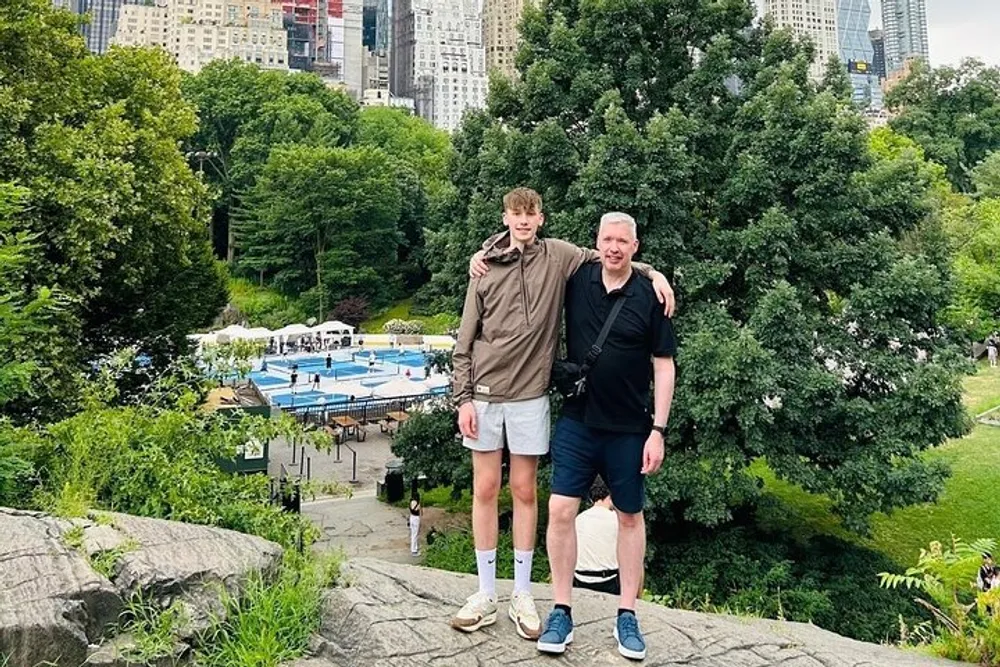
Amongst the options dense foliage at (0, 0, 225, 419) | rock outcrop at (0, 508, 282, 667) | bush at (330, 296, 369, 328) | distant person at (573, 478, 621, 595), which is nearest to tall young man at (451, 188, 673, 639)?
rock outcrop at (0, 508, 282, 667)

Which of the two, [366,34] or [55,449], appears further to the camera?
[366,34]

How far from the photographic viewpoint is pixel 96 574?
311 centimetres

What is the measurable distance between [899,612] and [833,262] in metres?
4.89

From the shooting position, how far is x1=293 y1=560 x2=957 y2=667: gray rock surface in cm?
326

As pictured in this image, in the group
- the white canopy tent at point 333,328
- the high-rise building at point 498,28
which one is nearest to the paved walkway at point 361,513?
the white canopy tent at point 333,328

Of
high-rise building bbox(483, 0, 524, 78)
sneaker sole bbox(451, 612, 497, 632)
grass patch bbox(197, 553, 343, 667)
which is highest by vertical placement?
high-rise building bbox(483, 0, 524, 78)

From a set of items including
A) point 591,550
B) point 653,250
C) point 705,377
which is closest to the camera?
point 591,550

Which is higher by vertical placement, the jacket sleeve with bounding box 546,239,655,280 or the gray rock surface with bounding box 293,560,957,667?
the jacket sleeve with bounding box 546,239,655,280

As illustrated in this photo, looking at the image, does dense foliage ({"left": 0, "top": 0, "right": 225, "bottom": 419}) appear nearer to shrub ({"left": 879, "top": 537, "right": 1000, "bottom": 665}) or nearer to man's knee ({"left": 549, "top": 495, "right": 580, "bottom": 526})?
man's knee ({"left": 549, "top": 495, "right": 580, "bottom": 526})

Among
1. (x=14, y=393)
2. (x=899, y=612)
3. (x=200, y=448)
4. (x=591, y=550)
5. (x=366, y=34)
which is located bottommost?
(x=899, y=612)

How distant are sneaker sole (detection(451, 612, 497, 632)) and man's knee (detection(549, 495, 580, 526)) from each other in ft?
1.84

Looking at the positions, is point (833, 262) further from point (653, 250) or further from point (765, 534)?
point (765, 534)

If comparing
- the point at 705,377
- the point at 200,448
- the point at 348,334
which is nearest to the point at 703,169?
the point at 705,377

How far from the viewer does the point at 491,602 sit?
3555 mm
